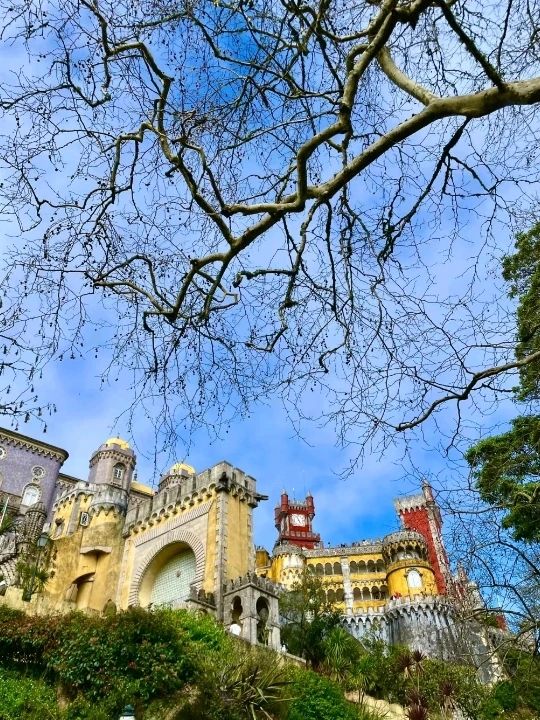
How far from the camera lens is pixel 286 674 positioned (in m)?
14.8

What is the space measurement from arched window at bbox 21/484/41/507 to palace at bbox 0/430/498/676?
8 centimetres

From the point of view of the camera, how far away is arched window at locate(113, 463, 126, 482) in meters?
44.9

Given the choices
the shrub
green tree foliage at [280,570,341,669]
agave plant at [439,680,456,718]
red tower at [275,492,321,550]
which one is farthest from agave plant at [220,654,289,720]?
red tower at [275,492,321,550]

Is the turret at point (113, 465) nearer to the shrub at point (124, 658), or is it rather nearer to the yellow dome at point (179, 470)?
the yellow dome at point (179, 470)

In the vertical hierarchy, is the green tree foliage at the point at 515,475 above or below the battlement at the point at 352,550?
below

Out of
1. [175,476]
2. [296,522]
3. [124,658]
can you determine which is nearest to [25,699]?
[124,658]

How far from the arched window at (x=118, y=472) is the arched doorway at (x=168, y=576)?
21.3 meters

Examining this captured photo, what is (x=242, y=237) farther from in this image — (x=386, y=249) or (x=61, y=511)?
(x=61, y=511)

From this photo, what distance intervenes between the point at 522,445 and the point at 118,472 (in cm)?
4044

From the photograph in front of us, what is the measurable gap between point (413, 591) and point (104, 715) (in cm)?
3411

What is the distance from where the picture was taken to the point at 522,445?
27.3 feet

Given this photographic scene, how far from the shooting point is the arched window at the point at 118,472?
4494 centimetres

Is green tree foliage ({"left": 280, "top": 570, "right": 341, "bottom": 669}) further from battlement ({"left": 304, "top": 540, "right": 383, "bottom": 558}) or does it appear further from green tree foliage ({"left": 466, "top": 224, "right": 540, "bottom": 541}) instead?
battlement ({"left": 304, "top": 540, "right": 383, "bottom": 558})

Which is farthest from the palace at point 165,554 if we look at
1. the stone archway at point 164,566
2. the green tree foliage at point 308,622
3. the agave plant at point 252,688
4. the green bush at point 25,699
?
the agave plant at point 252,688
